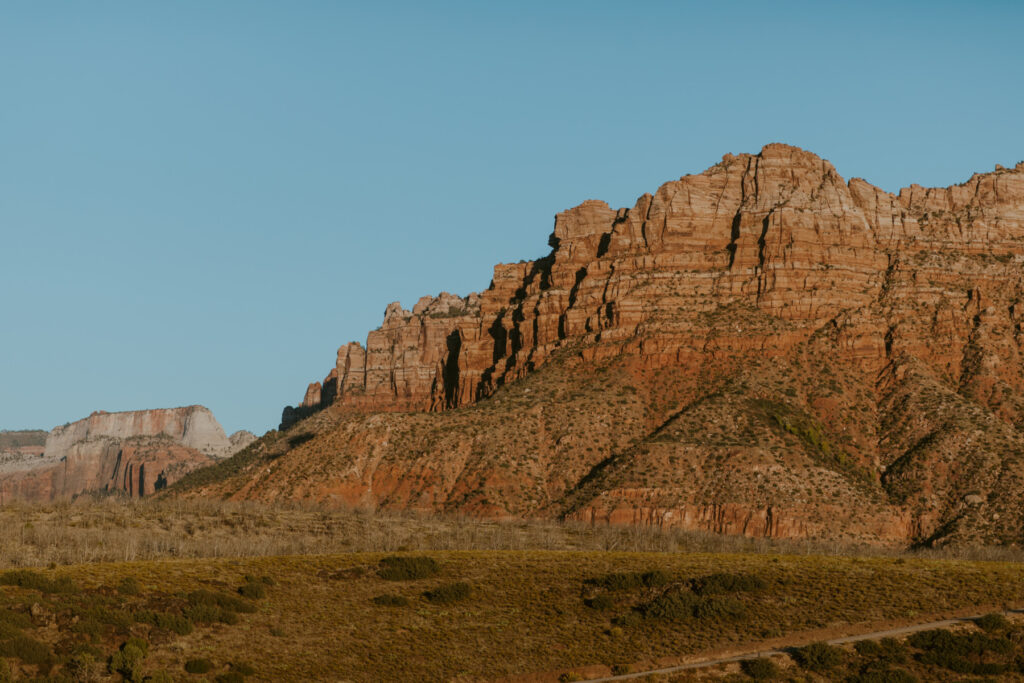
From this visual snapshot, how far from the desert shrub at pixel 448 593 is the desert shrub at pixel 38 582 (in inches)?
962

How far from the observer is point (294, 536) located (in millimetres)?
121188

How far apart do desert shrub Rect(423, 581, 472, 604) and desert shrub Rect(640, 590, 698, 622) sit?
516 inches

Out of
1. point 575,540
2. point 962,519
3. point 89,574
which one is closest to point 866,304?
point 962,519

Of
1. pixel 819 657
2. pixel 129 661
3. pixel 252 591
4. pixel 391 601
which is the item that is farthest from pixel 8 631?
pixel 819 657

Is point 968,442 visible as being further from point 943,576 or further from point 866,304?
point 943,576

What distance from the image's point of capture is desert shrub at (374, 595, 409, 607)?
8900cm

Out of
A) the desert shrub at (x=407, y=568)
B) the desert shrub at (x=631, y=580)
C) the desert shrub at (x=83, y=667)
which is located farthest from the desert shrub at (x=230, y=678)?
the desert shrub at (x=631, y=580)

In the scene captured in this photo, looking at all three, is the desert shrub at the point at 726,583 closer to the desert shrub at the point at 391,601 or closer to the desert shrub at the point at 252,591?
the desert shrub at the point at 391,601

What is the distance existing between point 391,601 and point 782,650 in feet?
92.9

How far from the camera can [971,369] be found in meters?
151

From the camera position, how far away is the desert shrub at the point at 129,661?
69750 millimetres

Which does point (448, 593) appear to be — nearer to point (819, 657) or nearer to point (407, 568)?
point (407, 568)

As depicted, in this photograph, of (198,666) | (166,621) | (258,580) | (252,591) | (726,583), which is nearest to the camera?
(198,666)

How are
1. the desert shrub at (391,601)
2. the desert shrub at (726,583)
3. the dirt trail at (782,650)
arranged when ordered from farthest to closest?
the desert shrub at (726,583)
the desert shrub at (391,601)
the dirt trail at (782,650)
